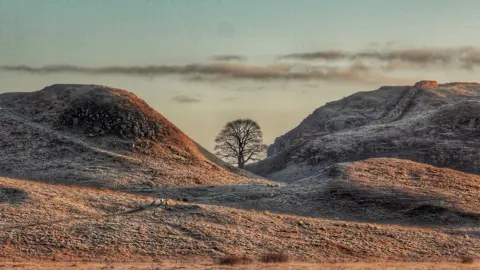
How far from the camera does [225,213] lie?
4272 centimetres

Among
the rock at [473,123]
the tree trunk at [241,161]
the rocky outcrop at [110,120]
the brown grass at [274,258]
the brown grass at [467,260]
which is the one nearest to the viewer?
the brown grass at [274,258]

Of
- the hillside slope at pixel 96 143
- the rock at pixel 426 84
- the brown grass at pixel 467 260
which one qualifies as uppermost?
the rock at pixel 426 84

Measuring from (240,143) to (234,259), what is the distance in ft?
237

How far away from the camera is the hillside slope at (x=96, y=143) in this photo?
192 feet

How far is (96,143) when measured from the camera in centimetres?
6738

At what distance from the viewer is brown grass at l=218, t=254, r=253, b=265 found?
33.1 m

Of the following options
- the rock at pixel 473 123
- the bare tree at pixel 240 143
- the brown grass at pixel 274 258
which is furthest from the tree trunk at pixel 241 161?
the brown grass at pixel 274 258

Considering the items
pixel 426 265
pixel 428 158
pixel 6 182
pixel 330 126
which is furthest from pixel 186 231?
pixel 330 126

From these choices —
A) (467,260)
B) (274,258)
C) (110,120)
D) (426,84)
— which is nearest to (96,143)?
(110,120)

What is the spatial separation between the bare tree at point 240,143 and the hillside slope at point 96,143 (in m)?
22.7

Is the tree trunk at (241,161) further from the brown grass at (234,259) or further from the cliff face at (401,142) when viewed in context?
the brown grass at (234,259)

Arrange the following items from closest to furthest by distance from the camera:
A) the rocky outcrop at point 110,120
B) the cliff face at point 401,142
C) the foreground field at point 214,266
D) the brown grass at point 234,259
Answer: the foreground field at point 214,266 < the brown grass at point 234,259 < the rocky outcrop at point 110,120 < the cliff face at point 401,142

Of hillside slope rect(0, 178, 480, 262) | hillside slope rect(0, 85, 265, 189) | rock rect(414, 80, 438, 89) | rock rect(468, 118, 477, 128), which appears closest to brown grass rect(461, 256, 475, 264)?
hillside slope rect(0, 178, 480, 262)

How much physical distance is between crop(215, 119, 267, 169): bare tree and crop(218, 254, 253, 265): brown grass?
227 feet
